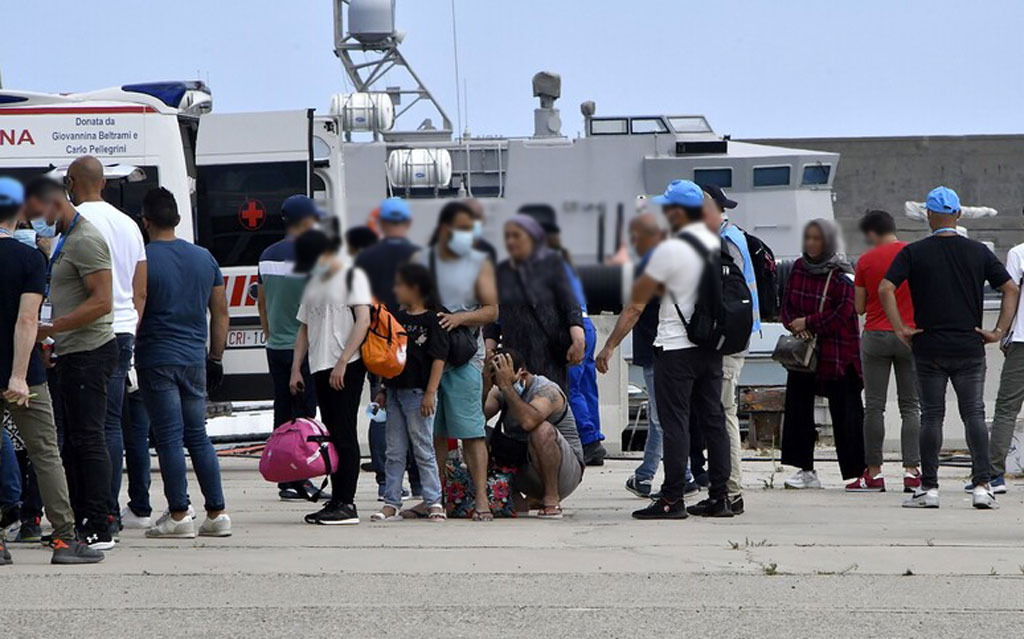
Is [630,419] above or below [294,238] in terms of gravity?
below

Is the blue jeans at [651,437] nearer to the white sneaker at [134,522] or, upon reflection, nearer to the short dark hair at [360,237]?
the white sneaker at [134,522]

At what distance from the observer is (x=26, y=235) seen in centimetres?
750

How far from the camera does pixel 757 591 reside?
23.1ft

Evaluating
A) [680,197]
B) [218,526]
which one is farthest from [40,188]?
[218,526]

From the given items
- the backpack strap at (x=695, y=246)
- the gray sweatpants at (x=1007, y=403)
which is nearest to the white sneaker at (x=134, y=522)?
the gray sweatpants at (x=1007, y=403)

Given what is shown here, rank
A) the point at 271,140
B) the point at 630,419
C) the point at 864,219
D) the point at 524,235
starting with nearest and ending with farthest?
the point at 524,235 < the point at 864,219 < the point at 271,140 < the point at 630,419

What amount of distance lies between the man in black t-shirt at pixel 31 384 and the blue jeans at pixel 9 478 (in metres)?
0.74

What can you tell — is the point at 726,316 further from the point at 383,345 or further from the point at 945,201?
the point at 945,201

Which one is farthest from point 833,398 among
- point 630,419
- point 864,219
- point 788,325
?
point 864,219

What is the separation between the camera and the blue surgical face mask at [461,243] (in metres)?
2.74

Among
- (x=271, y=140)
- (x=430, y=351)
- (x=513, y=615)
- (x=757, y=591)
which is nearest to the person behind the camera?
(x=513, y=615)

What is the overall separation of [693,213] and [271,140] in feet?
16.2

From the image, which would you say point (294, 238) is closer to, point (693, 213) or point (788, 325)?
point (693, 213)

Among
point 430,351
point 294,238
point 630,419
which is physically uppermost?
point 294,238
